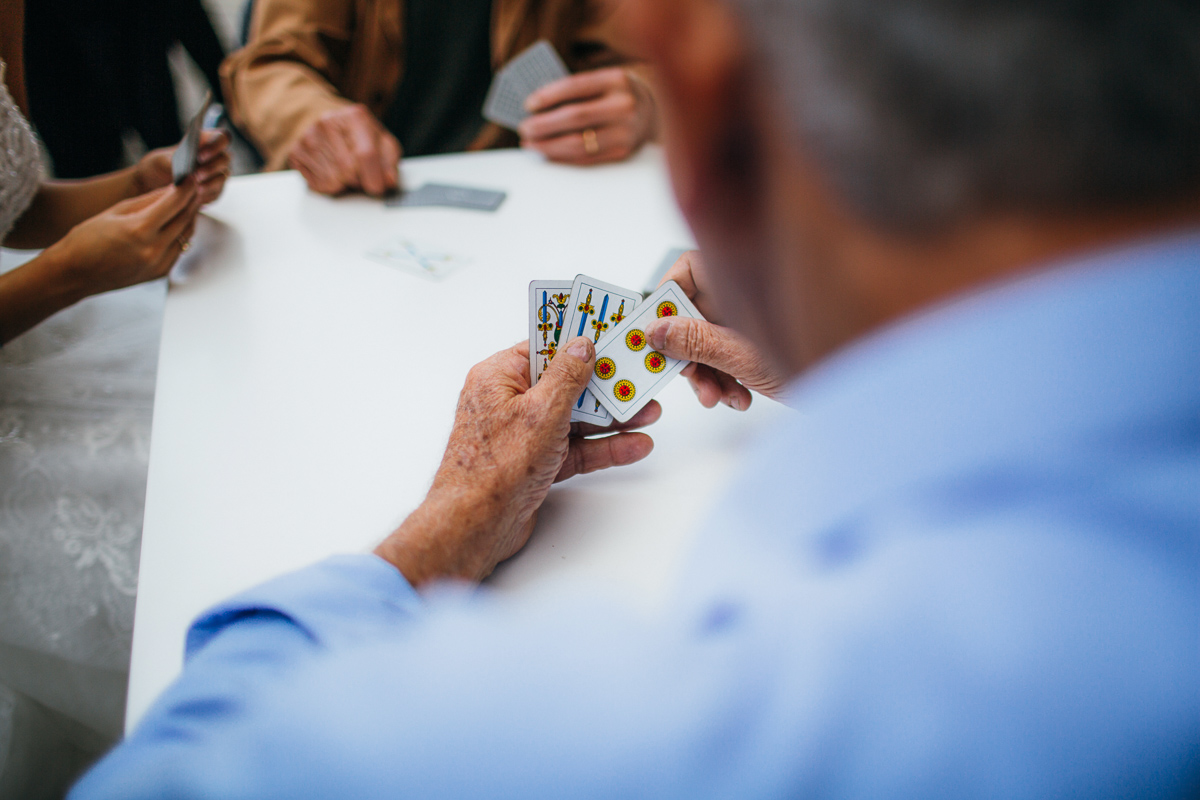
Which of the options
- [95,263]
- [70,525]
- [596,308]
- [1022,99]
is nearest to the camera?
[1022,99]

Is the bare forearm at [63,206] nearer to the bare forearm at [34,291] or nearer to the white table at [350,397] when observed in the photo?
the white table at [350,397]

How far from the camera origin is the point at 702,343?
0.84 metres

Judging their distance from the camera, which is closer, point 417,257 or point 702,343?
point 702,343

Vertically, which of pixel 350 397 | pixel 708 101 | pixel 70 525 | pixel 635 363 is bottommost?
pixel 70 525

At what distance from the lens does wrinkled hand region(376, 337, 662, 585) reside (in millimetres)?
665

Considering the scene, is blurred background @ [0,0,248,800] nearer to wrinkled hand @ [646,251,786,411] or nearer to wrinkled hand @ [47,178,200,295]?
wrinkled hand @ [47,178,200,295]

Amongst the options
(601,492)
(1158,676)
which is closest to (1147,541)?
(1158,676)

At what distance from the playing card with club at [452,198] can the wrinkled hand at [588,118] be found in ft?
0.66

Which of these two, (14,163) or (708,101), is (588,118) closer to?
(14,163)

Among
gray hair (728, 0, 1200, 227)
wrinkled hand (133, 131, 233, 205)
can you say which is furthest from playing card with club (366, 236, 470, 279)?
gray hair (728, 0, 1200, 227)

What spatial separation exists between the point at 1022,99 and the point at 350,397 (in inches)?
34.6

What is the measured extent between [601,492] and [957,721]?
22.3 inches

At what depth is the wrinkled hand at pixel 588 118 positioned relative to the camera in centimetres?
152

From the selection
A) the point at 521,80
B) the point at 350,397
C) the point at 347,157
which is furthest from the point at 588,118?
the point at 350,397
